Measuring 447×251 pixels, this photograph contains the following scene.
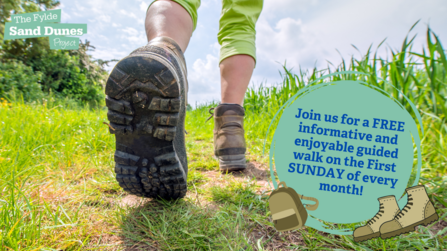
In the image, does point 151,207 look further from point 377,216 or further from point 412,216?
point 412,216

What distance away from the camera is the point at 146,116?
84 centimetres

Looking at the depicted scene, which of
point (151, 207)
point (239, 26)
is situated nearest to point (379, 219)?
point (151, 207)

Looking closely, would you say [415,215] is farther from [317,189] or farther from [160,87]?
[160,87]

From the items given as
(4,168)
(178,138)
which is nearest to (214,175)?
(178,138)

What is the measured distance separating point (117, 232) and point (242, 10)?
1.44m

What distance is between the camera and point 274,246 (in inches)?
30.2

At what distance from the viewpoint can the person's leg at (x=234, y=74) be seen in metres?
1.50

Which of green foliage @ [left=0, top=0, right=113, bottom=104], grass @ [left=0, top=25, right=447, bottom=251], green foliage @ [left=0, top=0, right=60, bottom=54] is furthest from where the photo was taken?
green foliage @ [left=0, top=0, right=113, bottom=104]

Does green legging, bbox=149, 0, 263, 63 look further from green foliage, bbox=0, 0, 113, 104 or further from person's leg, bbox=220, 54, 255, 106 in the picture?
green foliage, bbox=0, 0, 113, 104

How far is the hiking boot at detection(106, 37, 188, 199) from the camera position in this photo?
794 millimetres

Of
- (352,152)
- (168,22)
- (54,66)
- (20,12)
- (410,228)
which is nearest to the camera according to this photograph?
(410,228)

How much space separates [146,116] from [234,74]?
813 millimetres

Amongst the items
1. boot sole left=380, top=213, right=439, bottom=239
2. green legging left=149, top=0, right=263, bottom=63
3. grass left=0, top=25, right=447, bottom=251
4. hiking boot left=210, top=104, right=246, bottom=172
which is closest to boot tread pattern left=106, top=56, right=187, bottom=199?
grass left=0, top=25, right=447, bottom=251

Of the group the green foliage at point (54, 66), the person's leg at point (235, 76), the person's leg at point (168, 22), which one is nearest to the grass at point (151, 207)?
the person's leg at point (235, 76)
